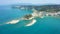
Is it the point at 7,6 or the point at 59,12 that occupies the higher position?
the point at 7,6

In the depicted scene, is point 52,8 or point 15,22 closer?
point 15,22

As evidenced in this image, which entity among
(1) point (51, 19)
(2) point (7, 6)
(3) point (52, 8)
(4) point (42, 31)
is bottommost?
(4) point (42, 31)

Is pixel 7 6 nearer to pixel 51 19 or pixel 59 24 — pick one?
pixel 51 19

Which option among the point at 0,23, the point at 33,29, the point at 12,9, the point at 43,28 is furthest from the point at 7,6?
the point at 43,28

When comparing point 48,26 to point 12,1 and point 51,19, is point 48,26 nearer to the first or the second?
point 51,19

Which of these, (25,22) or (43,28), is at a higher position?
(25,22)

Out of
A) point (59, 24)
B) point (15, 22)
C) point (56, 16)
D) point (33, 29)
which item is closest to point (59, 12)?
point (56, 16)
